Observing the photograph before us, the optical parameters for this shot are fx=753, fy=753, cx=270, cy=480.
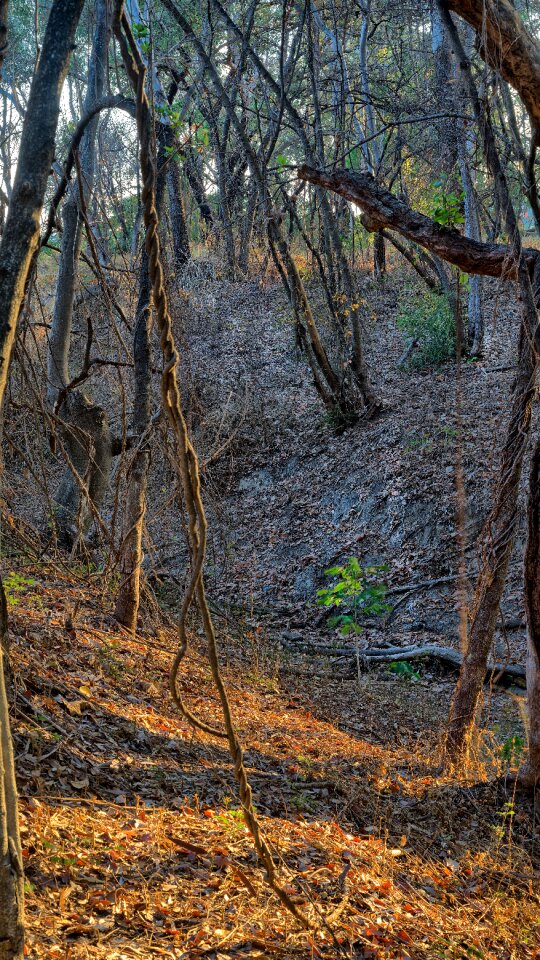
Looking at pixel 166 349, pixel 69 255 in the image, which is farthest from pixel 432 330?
pixel 166 349

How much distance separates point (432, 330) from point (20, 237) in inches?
525

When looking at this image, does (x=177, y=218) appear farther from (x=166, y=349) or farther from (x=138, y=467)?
(x=166, y=349)

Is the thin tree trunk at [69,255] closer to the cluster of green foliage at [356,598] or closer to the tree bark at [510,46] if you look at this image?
the cluster of green foliage at [356,598]

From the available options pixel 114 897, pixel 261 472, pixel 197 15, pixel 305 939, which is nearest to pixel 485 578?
pixel 305 939

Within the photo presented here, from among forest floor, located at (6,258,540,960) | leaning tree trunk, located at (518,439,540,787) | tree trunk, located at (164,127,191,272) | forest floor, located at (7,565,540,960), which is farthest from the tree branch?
tree trunk, located at (164,127,191,272)

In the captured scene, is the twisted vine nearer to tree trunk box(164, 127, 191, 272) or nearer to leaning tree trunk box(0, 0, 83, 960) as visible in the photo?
leaning tree trunk box(0, 0, 83, 960)

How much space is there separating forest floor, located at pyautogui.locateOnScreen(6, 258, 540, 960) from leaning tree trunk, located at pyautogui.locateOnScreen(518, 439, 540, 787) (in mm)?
244

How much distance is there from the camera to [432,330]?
48.1ft

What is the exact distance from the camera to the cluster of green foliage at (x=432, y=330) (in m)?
14.5

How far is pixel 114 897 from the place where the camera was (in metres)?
2.73

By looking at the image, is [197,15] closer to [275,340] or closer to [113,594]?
[275,340]

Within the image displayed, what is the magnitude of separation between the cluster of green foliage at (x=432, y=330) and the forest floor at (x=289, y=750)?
1.97 metres

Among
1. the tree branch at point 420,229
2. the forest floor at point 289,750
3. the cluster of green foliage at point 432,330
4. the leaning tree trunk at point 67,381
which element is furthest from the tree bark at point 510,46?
the cluster of green foliage at point 432,330

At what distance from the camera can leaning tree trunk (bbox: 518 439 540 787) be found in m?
4.71
